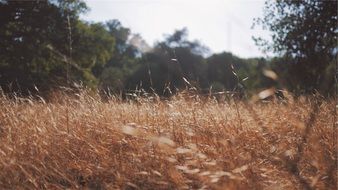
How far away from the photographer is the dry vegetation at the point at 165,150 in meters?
3.18

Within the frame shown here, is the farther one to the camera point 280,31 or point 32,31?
point 32,31

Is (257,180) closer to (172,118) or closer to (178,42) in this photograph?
(172,118)

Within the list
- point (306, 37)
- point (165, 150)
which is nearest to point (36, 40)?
point (306, 37)

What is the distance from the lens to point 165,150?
3.45 m

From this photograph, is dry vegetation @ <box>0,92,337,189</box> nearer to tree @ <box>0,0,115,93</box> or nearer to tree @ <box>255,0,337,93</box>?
tree @ <box>255,0,337,93</box>

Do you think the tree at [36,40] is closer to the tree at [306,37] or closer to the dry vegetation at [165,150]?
the tree at [306,37]

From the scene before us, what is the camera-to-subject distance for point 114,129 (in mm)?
4117

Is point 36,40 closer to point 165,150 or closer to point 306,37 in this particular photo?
point 306,37

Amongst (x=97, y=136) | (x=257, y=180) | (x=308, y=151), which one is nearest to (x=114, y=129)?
(x=97, y=136)

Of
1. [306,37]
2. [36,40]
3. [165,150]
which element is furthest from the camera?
[36,40]

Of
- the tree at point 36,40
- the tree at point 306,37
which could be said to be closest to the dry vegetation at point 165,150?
the tree at point 306,37

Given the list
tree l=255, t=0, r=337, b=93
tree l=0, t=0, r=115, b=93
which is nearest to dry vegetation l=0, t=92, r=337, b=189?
tree l=255, t=0, r=337, b=93

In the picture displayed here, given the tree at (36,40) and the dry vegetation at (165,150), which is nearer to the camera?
the dry vegetation at (165,150)

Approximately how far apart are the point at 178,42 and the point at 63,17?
131 ft
